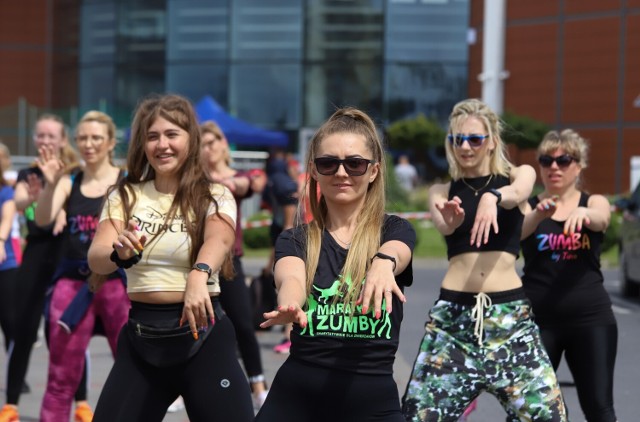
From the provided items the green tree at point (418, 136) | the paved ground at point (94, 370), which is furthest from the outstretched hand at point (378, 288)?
the green tree at point (418, 136)

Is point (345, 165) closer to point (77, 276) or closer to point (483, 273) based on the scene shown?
point (483, 273)

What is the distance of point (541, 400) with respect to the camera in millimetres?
4867

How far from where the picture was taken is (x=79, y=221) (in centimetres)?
619

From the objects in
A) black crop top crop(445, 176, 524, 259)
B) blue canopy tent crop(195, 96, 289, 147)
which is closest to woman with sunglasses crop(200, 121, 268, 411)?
black crop top crop(445, 176, 524, 259)

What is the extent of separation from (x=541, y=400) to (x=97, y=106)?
114 ft

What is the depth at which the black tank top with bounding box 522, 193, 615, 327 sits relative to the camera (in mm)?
5828

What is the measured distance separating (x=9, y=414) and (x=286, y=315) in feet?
12.8

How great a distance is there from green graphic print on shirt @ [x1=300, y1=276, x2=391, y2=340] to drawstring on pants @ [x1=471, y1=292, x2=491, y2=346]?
1446mm

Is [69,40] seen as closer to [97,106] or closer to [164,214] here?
[97,106]

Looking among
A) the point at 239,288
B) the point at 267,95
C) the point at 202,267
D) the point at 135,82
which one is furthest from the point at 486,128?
the point at 135,82

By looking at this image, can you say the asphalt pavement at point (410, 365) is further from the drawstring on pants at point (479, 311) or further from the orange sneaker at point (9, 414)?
the drawstring on pants at point (479, 311)

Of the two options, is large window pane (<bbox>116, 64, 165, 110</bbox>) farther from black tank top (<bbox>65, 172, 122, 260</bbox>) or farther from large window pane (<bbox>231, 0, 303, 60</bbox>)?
black tank top (<bbox>65, 172, 122, 260</bbox>)

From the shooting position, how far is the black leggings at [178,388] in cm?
434

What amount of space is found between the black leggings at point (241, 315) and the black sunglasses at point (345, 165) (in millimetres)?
3484
